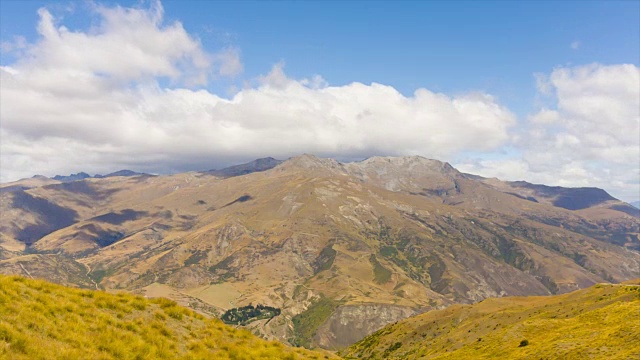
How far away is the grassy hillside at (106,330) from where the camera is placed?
16.7 m

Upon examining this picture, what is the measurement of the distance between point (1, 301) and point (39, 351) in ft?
14.6

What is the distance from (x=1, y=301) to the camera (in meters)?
18.2

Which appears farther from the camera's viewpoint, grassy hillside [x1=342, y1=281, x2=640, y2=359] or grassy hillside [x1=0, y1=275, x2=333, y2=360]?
grassy hillside [x1=342, y1=281, x2=640, y2=359]

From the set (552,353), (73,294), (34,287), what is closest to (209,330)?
(73,294)

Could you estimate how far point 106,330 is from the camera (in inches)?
787

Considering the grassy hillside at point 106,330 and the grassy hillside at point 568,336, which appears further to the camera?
the grassy hillside at point 568,336

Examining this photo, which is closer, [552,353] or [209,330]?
A: [209,330]

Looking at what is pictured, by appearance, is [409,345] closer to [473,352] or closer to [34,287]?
[473,352]

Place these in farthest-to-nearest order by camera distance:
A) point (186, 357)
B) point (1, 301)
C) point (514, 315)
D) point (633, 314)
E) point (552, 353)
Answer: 1. point (514, 315)
2. point (633, 314)
3. point (552, 353)
4. point (186, 357)
5. point (1, 301)

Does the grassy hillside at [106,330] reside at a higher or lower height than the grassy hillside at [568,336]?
higher

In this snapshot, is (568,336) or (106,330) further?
(568,336)

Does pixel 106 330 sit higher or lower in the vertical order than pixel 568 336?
higher

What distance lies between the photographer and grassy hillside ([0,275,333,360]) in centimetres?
1666

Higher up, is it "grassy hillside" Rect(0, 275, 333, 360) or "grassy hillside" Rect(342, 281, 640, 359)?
"grassy hillside" Rect(0, 275, 333, 360)
